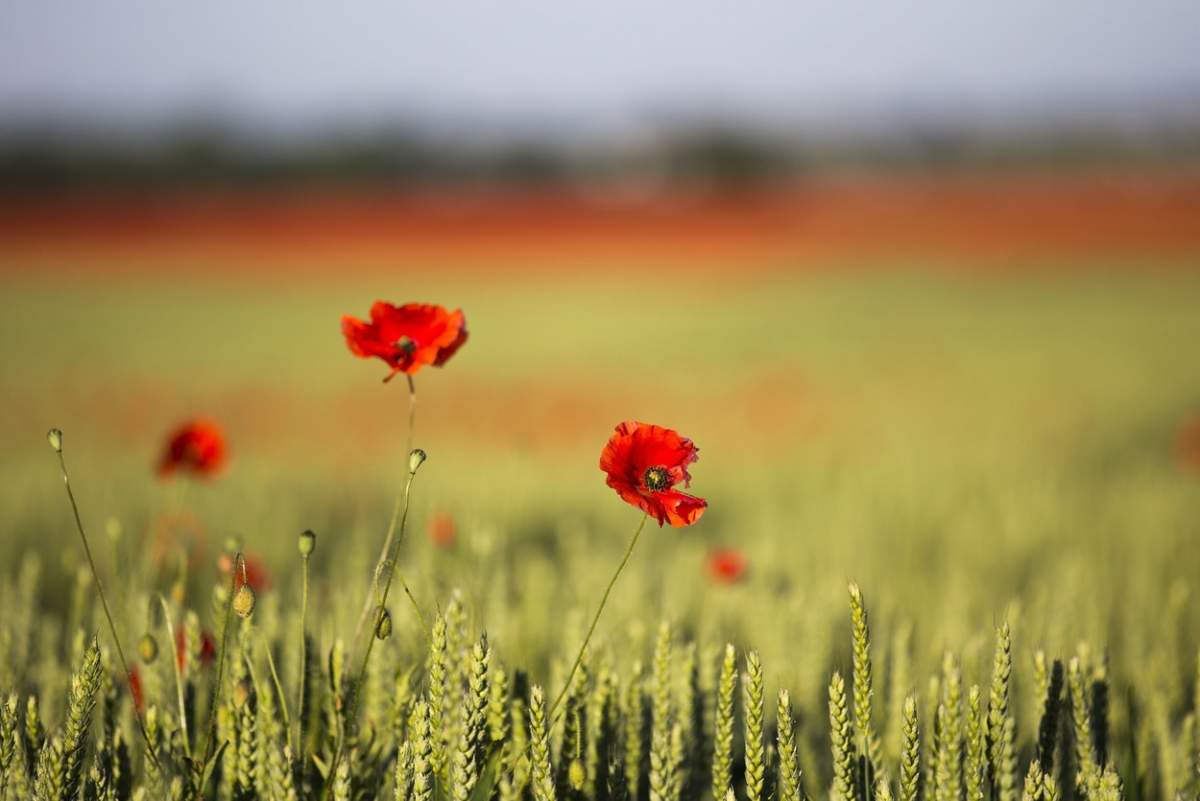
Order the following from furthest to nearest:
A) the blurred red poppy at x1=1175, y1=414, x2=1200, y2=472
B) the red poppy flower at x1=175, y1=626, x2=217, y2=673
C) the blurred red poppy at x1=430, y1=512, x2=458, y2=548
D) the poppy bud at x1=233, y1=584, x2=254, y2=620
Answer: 1. the blurred red poppy at x1=1175, y1=414, x2=1200, y2=472
2. the blurred red poppy at x1=430, y1=512, x2=458, y2=548
3. the red poppy flower at x1=175, y1=626, x2=217, y2=673
4. the poppy bud at x1=233, y1=584, x2=254, y2=620

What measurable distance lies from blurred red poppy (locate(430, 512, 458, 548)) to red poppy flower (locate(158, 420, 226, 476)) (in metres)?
0.41

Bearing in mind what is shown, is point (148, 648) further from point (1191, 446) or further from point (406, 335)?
point (1191, 446)

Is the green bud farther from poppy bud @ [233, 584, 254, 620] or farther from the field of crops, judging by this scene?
poppy bud @ [233, 584, 254, 620]

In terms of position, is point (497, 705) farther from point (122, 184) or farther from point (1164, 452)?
point (122, 184)

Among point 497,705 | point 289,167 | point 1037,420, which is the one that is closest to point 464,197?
point 289,167


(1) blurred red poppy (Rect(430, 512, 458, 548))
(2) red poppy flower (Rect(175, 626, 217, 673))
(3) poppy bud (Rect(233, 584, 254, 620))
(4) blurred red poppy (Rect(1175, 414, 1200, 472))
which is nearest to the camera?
(3) poppy bud (Rect(233, 584, 254, 620))

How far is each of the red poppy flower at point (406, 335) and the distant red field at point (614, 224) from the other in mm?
10709

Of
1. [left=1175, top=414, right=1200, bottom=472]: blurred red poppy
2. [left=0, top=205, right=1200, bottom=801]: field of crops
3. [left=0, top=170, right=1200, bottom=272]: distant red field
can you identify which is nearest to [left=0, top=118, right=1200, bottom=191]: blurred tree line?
[left=0, top=170, right=1200, bottom=272]: distant red field

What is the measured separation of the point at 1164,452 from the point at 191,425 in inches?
148

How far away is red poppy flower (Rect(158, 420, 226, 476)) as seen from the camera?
1.34m

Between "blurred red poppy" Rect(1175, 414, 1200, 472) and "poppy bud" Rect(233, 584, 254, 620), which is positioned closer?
"poppy bud" Rect(233, 584, 254, 620)

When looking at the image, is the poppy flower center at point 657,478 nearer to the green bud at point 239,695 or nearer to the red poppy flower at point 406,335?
the red poppy flower at point 406,335

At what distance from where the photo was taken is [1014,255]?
11.4 meters

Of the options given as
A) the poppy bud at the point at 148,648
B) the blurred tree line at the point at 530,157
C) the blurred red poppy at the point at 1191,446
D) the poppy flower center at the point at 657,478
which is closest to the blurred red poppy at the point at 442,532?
the poppy bud at the point at 148,648
